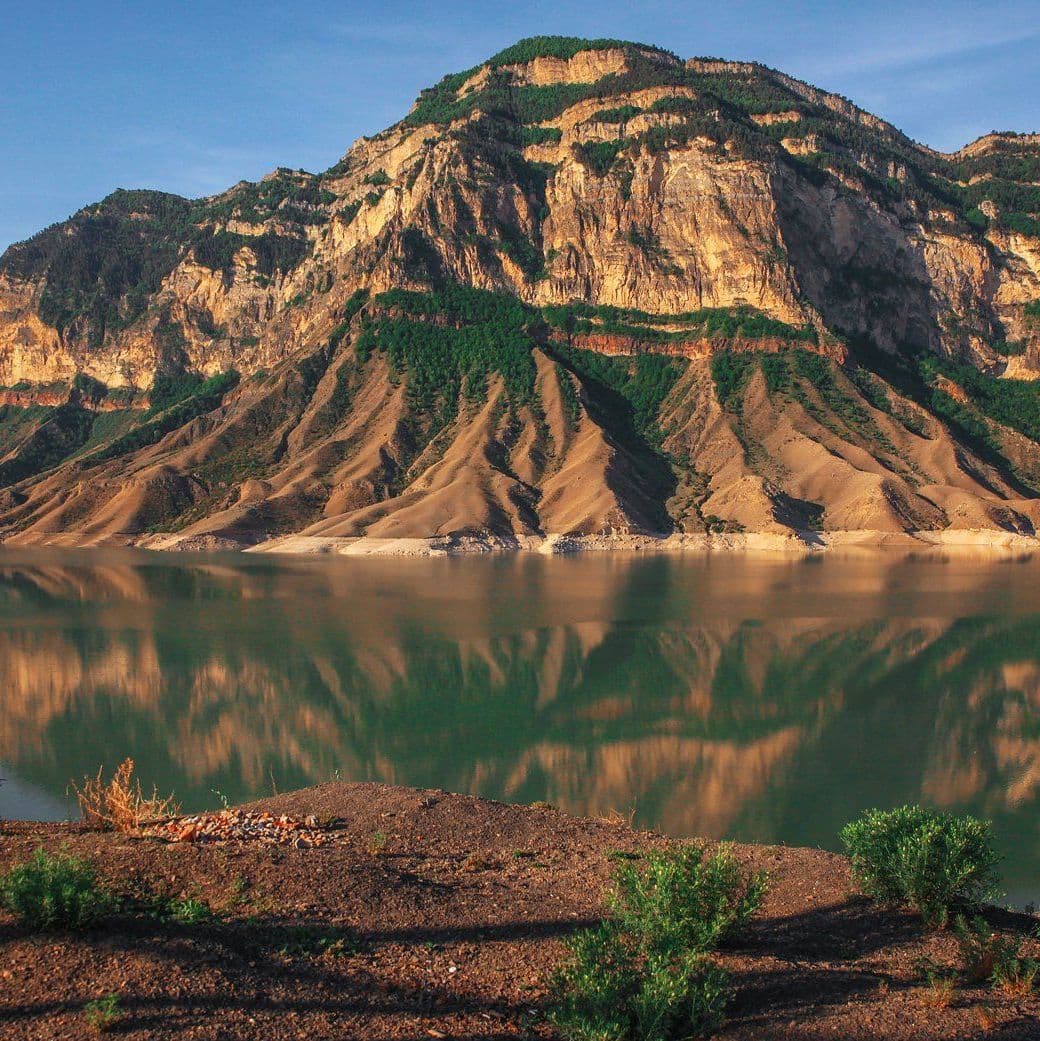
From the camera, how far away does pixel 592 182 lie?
185 m

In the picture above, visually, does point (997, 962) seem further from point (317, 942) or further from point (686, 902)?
point (317, 942)

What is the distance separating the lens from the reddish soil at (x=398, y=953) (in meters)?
8.64

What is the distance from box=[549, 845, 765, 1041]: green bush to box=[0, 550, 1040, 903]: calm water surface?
10.9 metres

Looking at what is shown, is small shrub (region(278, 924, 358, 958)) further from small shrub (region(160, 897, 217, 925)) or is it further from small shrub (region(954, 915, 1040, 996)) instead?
small shrub (region(954, 915, 1040, 996))

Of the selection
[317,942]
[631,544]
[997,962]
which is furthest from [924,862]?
[631,544]

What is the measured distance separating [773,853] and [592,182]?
7213 inches

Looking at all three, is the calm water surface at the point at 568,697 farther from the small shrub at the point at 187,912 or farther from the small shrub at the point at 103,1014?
the small shrub at the point at 103,1014

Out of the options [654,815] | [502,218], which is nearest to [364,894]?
[654,815]

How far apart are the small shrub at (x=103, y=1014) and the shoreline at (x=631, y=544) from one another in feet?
Result: 318

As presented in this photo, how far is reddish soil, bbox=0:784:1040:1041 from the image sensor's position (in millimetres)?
8641

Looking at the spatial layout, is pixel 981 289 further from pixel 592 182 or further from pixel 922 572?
pixel 922 572

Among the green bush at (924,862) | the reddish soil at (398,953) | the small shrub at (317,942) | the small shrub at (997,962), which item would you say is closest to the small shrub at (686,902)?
the reddish soil at (398,953)

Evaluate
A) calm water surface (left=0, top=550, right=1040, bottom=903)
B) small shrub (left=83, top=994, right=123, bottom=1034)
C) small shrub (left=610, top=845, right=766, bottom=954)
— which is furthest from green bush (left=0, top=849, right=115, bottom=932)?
calm water surface (left=0, top=550, right=1040, bottom=903)

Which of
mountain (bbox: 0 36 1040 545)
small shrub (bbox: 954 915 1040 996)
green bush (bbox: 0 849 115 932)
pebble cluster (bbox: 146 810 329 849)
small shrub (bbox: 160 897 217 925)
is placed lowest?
pebble cluster (bbox: 146 810 329 849)
